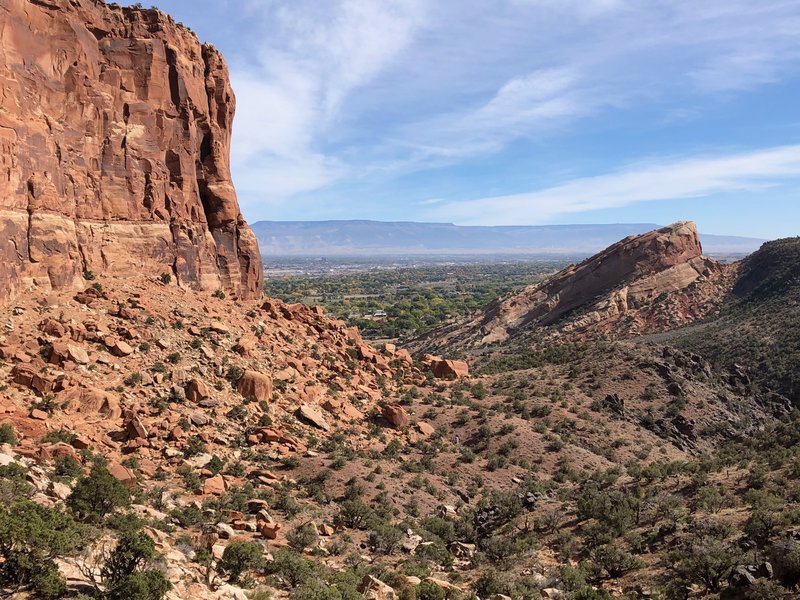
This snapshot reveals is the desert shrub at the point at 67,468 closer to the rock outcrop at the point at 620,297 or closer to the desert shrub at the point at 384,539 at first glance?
the desert shrub at the point at 384,539

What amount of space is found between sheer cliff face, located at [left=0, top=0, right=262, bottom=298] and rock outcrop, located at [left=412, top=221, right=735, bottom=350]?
58.7 m

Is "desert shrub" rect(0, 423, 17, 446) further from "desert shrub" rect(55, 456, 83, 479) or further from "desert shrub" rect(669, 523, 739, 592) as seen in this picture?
"desert shrub" rect(669, 523, 739, 592)

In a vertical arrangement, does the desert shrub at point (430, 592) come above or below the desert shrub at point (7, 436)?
below

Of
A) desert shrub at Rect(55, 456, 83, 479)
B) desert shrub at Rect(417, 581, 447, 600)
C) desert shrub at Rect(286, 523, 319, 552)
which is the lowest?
desert shrub at Rect(286, 523, 319, 552)

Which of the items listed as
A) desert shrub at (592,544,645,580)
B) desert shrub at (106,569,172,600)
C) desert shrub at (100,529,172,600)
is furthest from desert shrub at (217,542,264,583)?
desert shrub at (592,544,645,580)

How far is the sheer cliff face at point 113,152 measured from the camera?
1061 inches

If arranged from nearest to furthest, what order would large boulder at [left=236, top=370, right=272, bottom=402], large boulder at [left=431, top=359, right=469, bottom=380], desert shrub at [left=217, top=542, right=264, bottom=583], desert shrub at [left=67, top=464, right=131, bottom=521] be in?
desert shrub at [left=217, top=542, right=264, bottom=583], desert shrub at [left=67, top=464, right=131, bottom=521], large boulder at [left=236, top=370, right=272, bottom=402], large boulder at [left=431, top=359, right=469, bottom=380]

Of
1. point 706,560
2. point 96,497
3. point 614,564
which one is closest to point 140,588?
point 96,497

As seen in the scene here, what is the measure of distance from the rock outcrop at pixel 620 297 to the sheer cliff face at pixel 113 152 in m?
58.7

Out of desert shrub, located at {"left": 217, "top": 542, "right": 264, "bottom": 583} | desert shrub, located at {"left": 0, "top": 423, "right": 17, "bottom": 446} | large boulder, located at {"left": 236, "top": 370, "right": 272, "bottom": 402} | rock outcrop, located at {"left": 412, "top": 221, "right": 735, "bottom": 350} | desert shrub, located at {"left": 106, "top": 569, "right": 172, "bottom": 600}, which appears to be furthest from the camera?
rock outcrop, located at {"left": 412, "top": 221, "right": 735, "bottom": 350}

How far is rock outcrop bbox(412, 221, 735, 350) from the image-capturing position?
8362 centimetres

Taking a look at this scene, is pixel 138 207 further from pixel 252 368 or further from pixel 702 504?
pixel 702 504

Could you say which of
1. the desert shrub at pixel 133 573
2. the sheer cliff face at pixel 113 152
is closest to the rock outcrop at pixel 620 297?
the sheer cliff face at pixel 113 152

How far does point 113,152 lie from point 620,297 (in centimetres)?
7625
